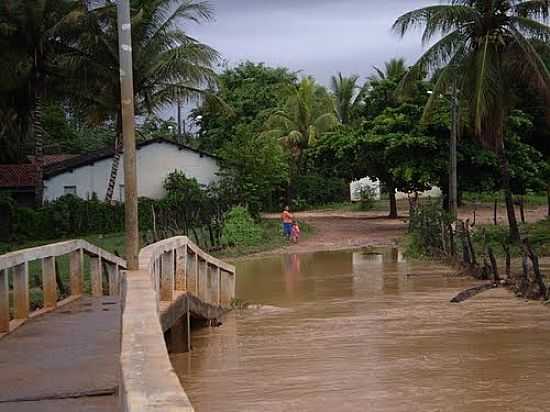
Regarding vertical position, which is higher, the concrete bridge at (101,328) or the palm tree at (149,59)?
the palm tree at (149,59)

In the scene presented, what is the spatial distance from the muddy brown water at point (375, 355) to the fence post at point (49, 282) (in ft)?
5.99

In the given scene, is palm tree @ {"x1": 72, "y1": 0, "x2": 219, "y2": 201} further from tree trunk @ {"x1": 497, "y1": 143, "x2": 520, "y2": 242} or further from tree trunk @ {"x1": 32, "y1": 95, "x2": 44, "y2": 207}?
tree trunk @ {"x1": 497, "y1": 143, "x2": 520, "y2": 242}

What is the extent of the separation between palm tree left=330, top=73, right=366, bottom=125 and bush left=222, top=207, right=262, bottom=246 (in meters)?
23.1

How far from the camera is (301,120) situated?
5541 centimetres

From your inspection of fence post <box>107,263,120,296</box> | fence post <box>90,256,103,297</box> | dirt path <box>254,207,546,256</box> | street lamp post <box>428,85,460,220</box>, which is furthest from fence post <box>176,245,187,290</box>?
dirt path <box>254,207,546,256</box>

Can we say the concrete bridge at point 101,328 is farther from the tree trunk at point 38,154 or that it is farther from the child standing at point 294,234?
the tree trunk at point 38,154

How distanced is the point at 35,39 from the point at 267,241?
12.0 metres

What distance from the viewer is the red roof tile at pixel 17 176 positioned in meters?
40.8

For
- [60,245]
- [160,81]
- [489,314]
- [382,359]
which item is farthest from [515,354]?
[160,81]

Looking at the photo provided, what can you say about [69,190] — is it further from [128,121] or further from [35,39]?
[128,121]

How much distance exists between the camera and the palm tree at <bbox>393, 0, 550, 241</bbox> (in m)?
26.9

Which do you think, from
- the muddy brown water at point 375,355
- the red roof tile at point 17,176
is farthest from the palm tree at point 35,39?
the muddy brown water at point 375,355

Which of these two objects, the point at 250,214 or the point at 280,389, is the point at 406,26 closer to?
the point at 250,214

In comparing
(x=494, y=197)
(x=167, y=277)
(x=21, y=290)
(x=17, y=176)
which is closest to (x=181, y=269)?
(x=167, y=277)
